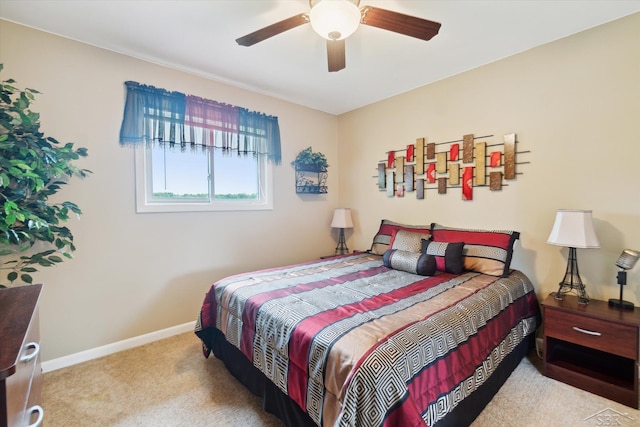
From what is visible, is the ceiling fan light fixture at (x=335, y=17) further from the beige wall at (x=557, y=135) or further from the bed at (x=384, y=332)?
the beige wall at (x=557, y=135)

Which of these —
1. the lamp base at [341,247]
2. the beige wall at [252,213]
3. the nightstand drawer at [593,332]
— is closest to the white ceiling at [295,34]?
the beige wall at [252,213]

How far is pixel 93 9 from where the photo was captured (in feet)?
6.27

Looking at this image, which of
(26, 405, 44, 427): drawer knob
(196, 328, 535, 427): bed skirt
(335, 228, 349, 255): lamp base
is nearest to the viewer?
(26, 405, 44, 427): drawer knob

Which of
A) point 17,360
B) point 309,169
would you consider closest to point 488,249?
point 309,169

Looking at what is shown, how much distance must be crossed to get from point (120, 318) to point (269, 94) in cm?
278

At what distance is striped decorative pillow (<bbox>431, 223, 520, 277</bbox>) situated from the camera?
2.36 m

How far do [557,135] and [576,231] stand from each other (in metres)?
0.88

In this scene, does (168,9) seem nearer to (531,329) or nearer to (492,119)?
(492,119)

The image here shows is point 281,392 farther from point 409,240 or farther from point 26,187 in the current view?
point 26,187

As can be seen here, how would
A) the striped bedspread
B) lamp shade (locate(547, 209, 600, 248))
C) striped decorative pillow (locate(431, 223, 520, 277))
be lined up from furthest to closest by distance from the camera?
striped decorative pillow (locate(431, 223, 520, 277)) < lamp shade (locate(547, 209, 600, 248)) < the striped bedspread

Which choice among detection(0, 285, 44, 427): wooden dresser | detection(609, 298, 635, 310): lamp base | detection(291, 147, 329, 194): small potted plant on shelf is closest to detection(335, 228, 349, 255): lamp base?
detection(291, 147, 329, 194): small potted plant on shelf

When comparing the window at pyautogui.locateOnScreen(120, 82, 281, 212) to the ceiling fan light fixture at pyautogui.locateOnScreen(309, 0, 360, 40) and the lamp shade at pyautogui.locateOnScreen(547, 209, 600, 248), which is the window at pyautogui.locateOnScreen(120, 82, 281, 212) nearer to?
the ceiling fan light fixture at pyautogui.locateOnScreen(309, 0, 360, 40)

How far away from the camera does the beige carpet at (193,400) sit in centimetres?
164

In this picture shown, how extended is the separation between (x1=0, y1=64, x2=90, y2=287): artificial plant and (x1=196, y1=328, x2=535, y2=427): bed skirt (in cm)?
126
